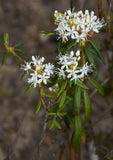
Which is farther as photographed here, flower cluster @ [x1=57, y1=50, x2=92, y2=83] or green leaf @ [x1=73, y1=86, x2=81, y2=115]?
green leaf @ [x1=73, y1=86, x2=81, y2=115]

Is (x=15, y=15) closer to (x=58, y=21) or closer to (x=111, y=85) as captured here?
(x=111, y=85)

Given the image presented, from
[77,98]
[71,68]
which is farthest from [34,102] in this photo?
[71,68]

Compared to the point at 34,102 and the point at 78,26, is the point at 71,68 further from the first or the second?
the point at 34,102

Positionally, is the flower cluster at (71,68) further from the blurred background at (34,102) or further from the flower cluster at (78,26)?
the blurred background at (34,102)

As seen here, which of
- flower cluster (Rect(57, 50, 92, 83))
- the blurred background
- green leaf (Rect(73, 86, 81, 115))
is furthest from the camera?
the blurred background

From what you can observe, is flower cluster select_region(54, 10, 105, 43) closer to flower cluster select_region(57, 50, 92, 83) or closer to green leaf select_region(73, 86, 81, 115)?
flower cluster select_region(57, 50, 92, 83)

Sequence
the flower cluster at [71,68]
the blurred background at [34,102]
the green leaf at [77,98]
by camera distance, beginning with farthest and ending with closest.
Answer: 1. the blurred background at [34,102]
2. the green leaf at [77,98]
3. the flower cluster at [71,68]

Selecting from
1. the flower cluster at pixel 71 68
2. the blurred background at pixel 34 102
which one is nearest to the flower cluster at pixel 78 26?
the flower cluster at pixel 71 68

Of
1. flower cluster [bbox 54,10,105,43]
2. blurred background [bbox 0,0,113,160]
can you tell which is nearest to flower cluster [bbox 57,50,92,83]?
flower cluster [bbox 54,10,105,43]
